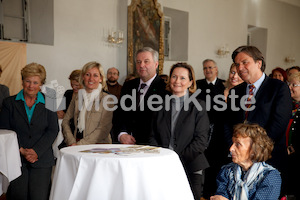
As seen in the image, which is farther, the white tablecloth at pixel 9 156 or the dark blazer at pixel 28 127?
the dark blazer at pixel 28 127

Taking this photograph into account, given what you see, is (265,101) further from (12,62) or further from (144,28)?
(144,28)

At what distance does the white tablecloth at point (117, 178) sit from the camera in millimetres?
2271

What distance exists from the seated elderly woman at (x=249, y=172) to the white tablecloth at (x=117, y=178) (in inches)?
20.5

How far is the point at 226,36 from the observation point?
12.0 meters

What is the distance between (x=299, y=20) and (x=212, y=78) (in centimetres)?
981

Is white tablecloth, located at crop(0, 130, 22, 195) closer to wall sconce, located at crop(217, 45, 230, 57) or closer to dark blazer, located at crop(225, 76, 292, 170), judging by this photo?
dark blazer, located at crop(225, 76, 292, 170)

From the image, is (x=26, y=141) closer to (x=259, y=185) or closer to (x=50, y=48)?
(x=259, y=185)

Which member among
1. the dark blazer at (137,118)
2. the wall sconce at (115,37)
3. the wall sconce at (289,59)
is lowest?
the dark blazer at (137,118)

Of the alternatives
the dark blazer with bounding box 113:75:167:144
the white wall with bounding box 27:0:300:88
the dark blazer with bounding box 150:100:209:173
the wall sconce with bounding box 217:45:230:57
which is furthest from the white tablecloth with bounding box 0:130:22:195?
the wall sconce with bounding box 217:45:230:57

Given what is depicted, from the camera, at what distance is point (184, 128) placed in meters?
3.29

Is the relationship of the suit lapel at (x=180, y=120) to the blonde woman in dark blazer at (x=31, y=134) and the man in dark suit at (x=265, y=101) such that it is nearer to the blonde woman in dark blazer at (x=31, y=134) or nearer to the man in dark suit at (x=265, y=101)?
the man in dark suit at (x=265, y=101)

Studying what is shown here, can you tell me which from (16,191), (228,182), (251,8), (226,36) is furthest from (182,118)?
(251,8)

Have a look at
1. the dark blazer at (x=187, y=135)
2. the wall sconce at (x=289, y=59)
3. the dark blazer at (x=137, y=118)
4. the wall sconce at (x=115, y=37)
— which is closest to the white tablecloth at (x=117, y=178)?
the dark blazer at (x=187, y=135)

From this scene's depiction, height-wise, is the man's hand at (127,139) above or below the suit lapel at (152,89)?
below
